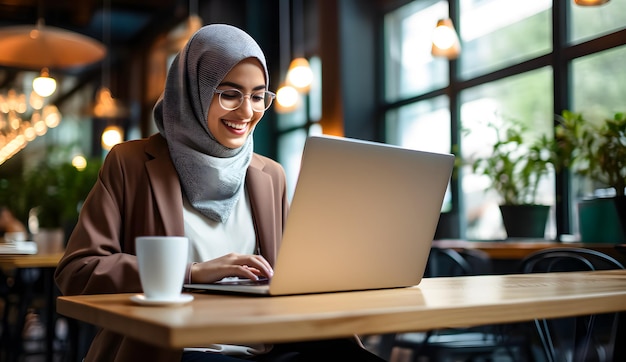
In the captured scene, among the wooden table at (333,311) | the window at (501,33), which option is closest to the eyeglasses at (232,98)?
the wooden table at (333,311)

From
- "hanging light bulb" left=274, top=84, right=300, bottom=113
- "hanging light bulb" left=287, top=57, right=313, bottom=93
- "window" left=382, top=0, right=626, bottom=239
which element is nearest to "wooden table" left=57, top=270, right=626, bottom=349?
"window" left=382, top=0, right=626, bottom=239

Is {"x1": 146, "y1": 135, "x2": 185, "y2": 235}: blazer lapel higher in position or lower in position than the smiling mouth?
lower

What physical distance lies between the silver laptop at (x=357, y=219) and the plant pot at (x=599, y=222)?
2.09m

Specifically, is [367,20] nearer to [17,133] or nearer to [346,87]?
[346,87]

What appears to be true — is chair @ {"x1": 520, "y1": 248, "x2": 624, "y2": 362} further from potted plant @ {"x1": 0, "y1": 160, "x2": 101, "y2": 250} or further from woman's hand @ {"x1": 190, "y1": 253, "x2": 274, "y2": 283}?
potted plant @ {"x1": 0, "y1": 160, "x2": 101, "y2": 250}

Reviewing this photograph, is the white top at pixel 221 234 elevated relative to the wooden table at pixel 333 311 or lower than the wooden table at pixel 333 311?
elevated

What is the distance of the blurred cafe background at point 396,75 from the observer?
421 cm

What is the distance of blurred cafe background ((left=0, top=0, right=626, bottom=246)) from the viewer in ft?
13.8

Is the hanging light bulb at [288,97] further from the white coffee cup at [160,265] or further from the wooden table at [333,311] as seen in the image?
the white coffee cup at [160,265]

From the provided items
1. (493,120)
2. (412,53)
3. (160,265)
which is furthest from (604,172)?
(412,53)

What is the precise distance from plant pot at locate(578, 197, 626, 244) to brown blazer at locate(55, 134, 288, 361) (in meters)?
1.96

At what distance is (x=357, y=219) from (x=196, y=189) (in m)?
0.53

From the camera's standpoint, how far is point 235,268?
1.25m

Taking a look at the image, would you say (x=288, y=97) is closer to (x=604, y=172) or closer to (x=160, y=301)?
(x=604, y=172)
